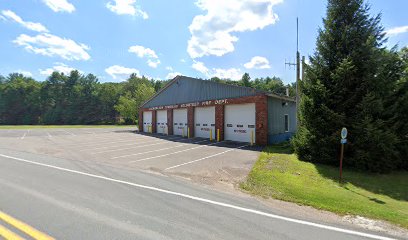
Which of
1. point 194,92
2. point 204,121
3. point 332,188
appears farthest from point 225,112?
point 332,188

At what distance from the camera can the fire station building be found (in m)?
18.1

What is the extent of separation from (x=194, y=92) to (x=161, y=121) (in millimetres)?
7539

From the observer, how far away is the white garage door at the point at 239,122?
737 inches

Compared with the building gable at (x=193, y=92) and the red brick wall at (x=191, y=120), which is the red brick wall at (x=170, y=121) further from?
the red brick wall at (x=191, y=120)

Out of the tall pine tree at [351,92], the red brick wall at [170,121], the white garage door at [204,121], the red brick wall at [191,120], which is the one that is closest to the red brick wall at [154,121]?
the red brick wall at [170,121]

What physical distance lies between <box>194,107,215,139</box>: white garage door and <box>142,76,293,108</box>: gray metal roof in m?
1.06

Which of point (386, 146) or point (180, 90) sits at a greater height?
point (180, 90)

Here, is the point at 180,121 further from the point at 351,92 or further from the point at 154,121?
the point at 351,92

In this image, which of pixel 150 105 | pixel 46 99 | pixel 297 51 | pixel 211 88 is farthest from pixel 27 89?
pixel 297 51

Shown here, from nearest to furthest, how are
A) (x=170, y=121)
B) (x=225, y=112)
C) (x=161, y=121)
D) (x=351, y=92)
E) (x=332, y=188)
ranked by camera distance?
(x=332, y=188), (x=351, y=92), (x=225, y=112), (x=170, y=121), (x=161, y=121)

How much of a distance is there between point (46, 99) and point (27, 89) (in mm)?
7701

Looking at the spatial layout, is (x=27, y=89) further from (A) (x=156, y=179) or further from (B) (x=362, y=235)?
(B) (x=362, y=235)

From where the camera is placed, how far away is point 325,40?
39.5 feet

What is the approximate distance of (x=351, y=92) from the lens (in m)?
11.0
